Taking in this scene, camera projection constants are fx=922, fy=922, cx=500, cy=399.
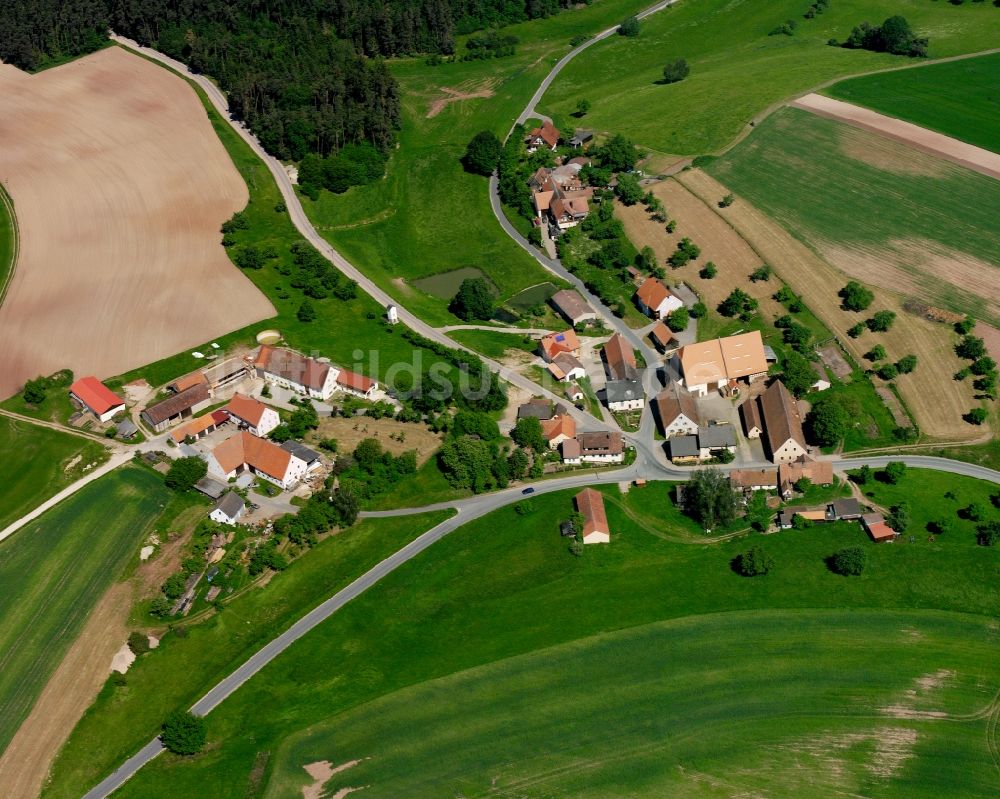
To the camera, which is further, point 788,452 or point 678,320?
point 678,320

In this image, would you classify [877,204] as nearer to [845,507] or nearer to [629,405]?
[629,405]

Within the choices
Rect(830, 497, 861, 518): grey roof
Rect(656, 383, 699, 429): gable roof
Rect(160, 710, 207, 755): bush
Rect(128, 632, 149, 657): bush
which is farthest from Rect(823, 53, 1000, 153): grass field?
Rect(160, 710, 207, 755): bush

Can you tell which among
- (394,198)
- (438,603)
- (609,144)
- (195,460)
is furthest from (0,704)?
(609,144)

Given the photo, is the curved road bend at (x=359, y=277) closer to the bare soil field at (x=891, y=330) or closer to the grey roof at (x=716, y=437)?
the grey roof at (x=716, y=437)

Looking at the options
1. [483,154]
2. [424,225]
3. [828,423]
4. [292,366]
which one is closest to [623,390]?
[828,423]

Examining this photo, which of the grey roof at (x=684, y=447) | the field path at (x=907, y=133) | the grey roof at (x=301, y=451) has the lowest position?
the grey roof at (x=684, y=447)

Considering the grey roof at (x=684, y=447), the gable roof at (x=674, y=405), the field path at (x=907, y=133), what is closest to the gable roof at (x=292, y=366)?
the gable roof at (x=674, y=405)
